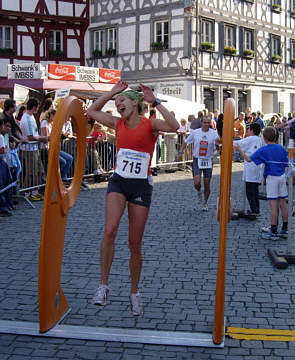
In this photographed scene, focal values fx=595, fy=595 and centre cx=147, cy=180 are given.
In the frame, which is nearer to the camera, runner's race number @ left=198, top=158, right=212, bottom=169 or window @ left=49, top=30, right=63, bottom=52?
runner's race number @ left=198, top=158, right=212, bottom=169

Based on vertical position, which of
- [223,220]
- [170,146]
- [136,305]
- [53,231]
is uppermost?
[170,146]

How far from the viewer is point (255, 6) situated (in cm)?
3266

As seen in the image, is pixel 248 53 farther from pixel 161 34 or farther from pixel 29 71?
pixel 29 71

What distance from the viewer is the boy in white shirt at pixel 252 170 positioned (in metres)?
9.84

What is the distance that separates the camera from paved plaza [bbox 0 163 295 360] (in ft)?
13.9

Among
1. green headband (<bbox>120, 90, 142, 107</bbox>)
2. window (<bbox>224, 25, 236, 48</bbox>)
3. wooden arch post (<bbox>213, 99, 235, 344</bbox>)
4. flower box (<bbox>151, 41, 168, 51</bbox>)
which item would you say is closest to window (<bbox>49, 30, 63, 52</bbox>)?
flower box (<bbox>151, 41, 168, 51</bbox>)

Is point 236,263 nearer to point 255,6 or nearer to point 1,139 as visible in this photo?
point 1,139

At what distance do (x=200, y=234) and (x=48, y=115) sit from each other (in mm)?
5033

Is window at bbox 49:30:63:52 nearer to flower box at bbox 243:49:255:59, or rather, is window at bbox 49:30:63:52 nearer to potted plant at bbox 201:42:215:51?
potted plant at bbox 201:42:215:51

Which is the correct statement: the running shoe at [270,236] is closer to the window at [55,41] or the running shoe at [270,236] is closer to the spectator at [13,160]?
the spectator at [13,160]

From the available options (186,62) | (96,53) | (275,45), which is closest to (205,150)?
(186,62)

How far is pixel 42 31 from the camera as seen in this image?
3142 cm

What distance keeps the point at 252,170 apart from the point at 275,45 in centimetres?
2699

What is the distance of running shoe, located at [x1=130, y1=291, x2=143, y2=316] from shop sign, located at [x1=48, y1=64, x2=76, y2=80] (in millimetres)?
18737
